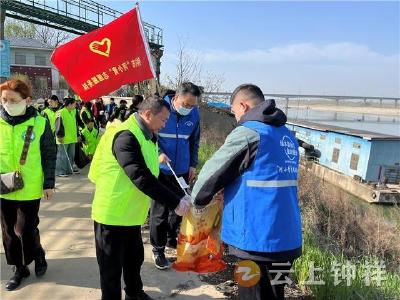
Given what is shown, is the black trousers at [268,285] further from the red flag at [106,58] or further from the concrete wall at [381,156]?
the concrete wall at [381,156]

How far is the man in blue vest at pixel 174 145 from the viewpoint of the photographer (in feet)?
13.5

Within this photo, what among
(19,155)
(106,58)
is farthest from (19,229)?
(106,58)

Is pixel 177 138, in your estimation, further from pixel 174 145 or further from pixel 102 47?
pixel 102 47

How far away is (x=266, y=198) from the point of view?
2312mm

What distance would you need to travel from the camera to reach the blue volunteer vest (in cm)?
230

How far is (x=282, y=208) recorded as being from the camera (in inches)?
92.5

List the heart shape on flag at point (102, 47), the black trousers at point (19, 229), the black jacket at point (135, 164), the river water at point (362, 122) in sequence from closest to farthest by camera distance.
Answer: the black jacket at point (135, 164) → the black trousers at point (19, 229) → the heart shape on flag at point (102, 47) → the river water at point (362, 122)

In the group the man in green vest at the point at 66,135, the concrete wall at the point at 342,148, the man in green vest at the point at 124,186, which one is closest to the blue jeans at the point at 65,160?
the man in green vest at the point at 66,135

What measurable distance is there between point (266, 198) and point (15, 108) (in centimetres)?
243

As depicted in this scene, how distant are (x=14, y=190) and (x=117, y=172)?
46.0 inches

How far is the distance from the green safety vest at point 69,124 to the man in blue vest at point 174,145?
15.1 ft

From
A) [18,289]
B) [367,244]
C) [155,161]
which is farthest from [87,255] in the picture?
[367,244]

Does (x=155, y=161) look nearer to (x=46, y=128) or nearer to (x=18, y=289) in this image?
(x=46, y=128)

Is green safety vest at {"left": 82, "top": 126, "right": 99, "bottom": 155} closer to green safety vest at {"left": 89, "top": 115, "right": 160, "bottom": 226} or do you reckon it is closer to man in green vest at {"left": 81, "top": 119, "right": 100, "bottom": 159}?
man in green vest at {"left": 81, "top": 119, "right": 100, "bottom": 159}
